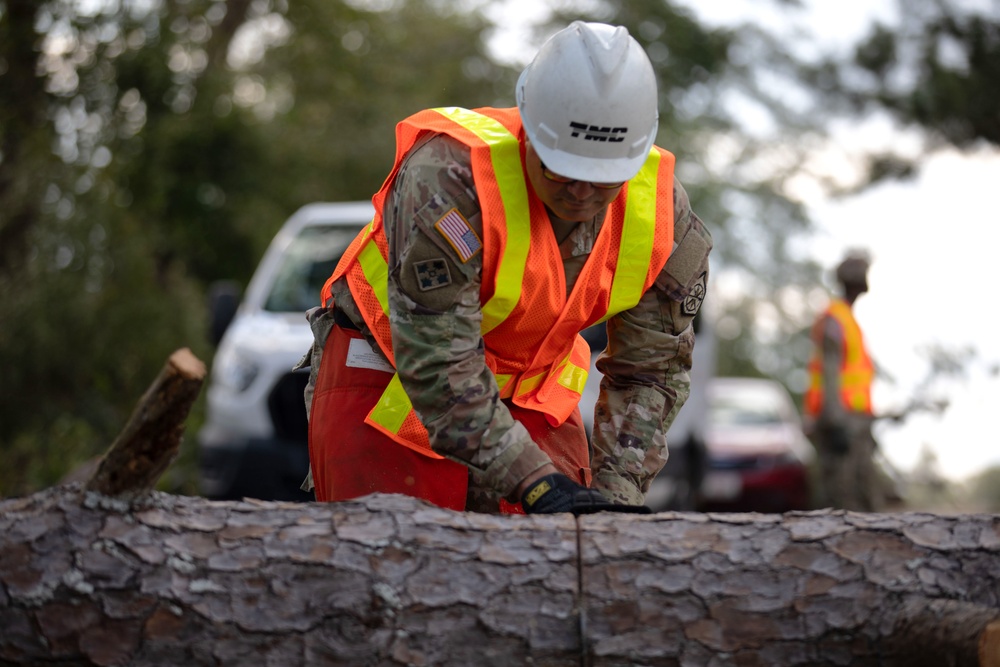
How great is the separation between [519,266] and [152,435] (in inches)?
36.0

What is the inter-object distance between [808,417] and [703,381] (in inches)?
56.7

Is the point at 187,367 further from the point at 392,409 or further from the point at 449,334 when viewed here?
the point at 392,409

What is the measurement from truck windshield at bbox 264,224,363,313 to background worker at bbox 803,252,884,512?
3391mm

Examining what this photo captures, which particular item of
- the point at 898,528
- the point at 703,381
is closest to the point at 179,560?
the point at 898,528

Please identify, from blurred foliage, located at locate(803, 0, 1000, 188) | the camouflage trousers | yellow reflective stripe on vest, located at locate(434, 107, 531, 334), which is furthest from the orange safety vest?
blurred foliage, located at locate(803, 0, 1000, 188)

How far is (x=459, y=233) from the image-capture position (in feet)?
9.16

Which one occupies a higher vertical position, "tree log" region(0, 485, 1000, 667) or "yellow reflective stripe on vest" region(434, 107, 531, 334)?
"yellow reflective stripe on vest" region(434, 107, 531, 334)

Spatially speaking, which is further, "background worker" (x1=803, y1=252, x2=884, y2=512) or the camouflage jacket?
"background worker" (x1=803, y1=252, x2=884, y2=512)

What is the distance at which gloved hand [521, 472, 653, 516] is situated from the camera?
2676 millimetres

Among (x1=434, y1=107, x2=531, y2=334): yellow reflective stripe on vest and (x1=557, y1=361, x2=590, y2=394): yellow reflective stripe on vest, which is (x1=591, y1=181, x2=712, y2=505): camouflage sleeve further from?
(x1=434, y1=107, x2=531, y2=334): yellow reflective stripe on vest

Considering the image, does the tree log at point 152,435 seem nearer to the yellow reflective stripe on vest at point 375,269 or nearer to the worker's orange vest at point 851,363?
the yellow reflective stripe on vest at point 375,269

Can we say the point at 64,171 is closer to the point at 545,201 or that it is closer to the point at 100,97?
the point at 100,97

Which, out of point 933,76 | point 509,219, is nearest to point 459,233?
point 509,219

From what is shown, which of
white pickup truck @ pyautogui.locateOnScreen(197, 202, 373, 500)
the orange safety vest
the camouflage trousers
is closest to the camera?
the orange safety vest
